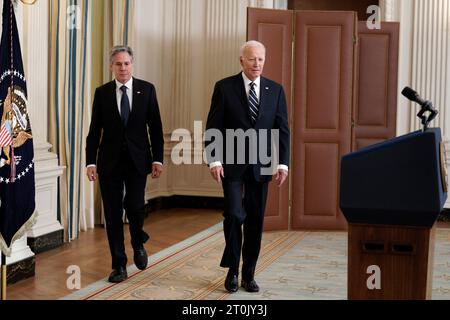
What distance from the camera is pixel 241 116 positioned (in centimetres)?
432

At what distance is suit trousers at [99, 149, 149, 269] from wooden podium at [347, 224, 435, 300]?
2.38 metres

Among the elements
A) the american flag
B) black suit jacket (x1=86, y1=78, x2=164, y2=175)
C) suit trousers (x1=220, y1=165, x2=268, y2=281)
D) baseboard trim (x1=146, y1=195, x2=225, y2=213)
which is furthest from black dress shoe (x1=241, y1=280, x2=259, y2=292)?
baseboard trim (x1=146, y1=195, x2=225, y2=213)

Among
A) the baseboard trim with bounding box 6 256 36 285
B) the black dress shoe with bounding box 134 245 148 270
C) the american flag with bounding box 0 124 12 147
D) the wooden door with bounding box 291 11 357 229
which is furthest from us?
the wooden door with bounding box 291 11 357 229

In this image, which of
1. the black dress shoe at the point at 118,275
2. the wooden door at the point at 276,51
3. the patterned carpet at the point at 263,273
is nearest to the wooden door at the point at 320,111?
the wooden door at the point at 276,51

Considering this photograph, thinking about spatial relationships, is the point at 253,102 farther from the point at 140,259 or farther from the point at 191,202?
the point at 191,202

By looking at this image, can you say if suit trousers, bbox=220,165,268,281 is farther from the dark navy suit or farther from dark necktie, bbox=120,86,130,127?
dark necktie, bbox=120,86,130,127

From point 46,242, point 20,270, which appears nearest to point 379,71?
point 46,242

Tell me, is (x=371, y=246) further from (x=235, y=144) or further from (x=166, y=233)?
(x=166, y=233)

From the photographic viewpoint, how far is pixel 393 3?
7.87 metres

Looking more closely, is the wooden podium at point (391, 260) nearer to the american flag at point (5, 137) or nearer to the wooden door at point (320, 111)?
the american flag at point (5, 137)

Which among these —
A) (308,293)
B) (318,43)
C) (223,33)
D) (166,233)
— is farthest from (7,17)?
(223,33)

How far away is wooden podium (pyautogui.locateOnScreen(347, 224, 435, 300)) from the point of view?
2.47 m

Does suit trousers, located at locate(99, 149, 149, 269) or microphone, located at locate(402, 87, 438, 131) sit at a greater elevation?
microphone, located at locate(402, 87, 438, 131)

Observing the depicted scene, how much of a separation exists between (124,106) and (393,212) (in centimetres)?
Result: 261
